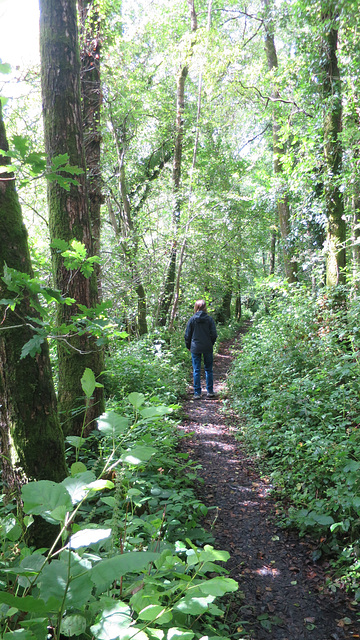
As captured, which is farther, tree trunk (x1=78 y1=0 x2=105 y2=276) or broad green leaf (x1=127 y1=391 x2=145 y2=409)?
tree trunk (x1=78 y1=0 x2=105 y2=276)

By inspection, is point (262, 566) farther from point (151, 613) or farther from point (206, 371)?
point (206, 371)

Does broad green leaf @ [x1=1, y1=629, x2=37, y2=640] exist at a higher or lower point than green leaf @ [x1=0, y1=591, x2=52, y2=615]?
lower

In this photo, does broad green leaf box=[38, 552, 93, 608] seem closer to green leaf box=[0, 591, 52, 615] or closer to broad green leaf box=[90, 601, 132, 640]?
green leaf box=[0, 591, 52, 615]

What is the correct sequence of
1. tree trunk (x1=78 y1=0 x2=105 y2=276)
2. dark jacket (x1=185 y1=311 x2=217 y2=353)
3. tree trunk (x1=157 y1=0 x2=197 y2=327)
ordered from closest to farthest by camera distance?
1. tree trunk (x1=78 y1=0 x2=105 y2=276)
2. dark jacket (x1=185 y1=311 x2=217 y2=353)
3. tree trunk (x1=157 y1=0 x2=197 y2=327)

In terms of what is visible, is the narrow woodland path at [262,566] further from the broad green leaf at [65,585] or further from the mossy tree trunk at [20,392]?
the broad green leaf at [65,585]

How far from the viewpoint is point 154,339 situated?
9.97 m

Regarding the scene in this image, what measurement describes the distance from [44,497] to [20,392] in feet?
4.17

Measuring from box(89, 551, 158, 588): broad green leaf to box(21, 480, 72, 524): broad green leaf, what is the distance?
0.50 ft

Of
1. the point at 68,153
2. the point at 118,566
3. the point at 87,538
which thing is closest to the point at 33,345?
the point at 87,538

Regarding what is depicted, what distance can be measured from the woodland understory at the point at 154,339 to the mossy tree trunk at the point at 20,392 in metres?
0.01

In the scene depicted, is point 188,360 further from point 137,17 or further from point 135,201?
point 137,17

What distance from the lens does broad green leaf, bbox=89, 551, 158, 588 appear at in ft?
2.44

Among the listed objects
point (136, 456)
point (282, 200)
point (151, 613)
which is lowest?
point (151, 613)

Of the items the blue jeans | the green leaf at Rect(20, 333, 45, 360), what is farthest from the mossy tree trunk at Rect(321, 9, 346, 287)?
the green leaf at Rect(20, 333, 45, 360)
